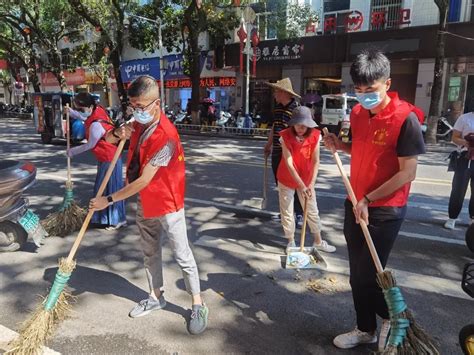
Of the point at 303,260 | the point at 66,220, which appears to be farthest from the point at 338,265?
the point at 66,220

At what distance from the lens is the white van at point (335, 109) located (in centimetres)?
1617

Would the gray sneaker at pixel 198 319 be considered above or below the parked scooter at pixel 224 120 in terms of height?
below

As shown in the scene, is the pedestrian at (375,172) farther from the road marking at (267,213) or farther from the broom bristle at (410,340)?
the road marking at (267,213)

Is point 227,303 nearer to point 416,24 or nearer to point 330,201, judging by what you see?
point 330,201

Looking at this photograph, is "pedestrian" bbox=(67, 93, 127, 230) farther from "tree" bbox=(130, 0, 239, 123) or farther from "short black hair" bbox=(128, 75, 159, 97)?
"tree" bbox=(130, 0, 239, 123)

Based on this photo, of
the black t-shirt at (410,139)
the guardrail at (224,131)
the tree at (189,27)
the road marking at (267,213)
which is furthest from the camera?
the tree at (189,27)

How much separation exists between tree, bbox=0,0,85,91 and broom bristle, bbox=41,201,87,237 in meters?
19.1

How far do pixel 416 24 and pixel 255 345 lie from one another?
56.0 feet

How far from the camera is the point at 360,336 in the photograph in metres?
2.79

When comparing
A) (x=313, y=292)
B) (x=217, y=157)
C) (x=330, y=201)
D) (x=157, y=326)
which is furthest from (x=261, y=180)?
(x=157, y=326)

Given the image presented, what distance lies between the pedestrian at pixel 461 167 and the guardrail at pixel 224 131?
1215 cm

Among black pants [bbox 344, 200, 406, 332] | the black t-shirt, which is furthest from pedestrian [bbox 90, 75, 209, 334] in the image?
the black t-shirt

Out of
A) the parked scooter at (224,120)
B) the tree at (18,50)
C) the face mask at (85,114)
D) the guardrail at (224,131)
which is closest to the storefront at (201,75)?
the parked scooter at (224,120)

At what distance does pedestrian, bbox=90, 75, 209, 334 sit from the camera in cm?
275
